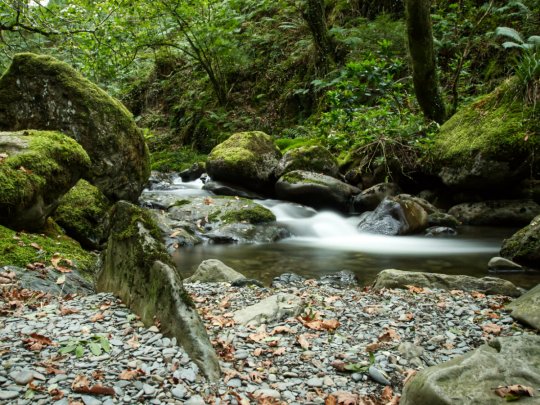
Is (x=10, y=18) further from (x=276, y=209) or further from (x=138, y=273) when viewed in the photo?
(x=276, y=209)

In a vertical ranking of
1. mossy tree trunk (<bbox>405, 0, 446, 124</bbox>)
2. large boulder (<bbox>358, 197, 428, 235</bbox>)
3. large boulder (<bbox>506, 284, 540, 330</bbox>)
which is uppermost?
mossy tree trunk (<bbox>405, 0, 446, 124</bbox>)

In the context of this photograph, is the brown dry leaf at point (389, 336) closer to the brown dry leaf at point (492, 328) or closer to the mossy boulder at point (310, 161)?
the brown dry leaf at point (492, 328)

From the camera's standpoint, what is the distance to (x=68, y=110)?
859 cm

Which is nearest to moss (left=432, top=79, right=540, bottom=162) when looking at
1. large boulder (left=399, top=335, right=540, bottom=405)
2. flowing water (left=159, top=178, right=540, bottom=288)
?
flowing water (left=159, top=178, right=540, bottom=288)

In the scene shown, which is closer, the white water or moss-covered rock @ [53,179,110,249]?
moss-covered rock @ [53,179,110,249]

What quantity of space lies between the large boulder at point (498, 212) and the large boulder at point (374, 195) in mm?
1563

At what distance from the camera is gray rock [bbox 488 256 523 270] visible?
6762 millimetres

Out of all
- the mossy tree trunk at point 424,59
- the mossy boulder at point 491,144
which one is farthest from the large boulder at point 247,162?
the mossy boulder at point 491,144

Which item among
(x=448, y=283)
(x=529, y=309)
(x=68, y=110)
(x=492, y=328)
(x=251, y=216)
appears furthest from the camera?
(x=251, y=216)

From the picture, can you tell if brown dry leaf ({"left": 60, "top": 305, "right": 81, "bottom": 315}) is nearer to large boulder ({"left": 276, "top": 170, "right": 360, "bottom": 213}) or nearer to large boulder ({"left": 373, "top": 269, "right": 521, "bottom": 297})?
large boulder ({"left": 373, "top": 269, "right": 521, "bottom": 297})

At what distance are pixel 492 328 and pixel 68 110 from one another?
7970 millimetres

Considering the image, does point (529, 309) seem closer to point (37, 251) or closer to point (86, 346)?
point (86, 346)

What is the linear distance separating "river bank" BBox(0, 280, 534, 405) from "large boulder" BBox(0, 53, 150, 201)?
16.9 feet

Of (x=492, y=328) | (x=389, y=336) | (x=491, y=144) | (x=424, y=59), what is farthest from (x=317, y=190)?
(x=389, y=336)
